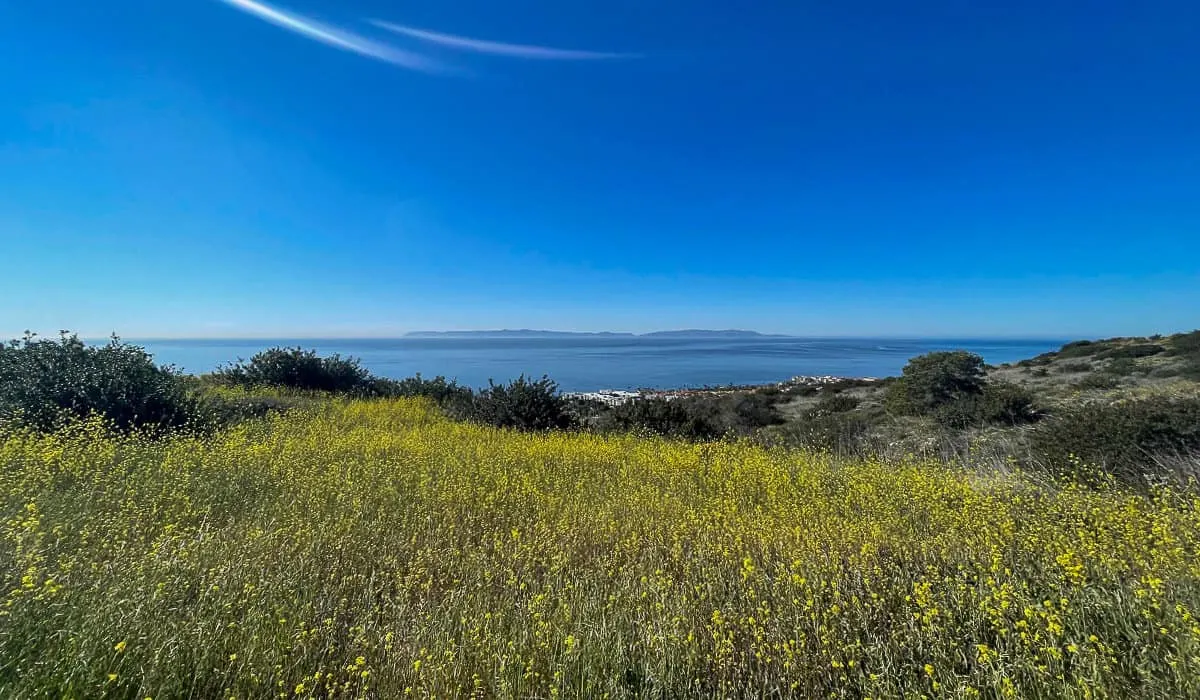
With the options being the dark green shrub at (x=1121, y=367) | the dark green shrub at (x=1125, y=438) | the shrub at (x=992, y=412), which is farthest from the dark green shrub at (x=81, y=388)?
the dark green shrub at (x=1121, y=367)

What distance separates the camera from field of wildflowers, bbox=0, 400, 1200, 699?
2.12 meters

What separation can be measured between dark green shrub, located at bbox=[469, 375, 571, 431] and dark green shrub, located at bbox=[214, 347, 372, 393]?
642 centimetres

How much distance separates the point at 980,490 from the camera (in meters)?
4.82

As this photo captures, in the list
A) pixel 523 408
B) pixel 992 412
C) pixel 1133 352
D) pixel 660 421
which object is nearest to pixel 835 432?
pixel 992 412

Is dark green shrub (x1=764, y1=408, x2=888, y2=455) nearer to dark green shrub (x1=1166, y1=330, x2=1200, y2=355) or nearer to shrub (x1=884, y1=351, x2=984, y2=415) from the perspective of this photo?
shrub (x1=884, y1=351, x2=984, y2=415)

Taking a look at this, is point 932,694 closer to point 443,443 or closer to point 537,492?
point 537,492

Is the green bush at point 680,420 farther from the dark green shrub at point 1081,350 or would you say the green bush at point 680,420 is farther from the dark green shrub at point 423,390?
the dark green shrub at point 1081,350

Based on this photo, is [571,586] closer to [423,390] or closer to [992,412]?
[992,412]

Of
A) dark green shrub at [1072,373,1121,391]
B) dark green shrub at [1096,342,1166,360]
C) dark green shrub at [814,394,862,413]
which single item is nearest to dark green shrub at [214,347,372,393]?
dark green shrub at [814,394,862,413]

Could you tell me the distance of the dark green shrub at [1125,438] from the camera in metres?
5.47

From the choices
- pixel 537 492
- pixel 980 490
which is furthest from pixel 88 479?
pixel 980 490

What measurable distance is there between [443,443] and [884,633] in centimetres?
621

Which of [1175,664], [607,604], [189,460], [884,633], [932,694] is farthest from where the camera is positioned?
[189,460]

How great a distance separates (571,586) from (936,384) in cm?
1266
